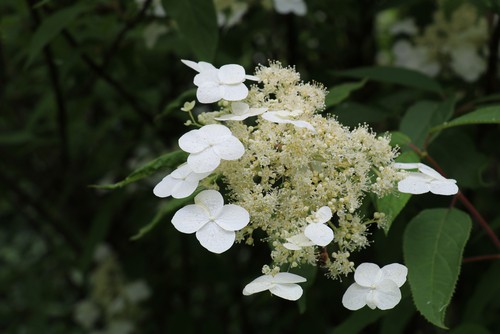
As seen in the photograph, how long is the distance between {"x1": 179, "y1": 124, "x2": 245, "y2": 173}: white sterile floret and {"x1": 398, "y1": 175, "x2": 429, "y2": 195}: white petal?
29 centimetres

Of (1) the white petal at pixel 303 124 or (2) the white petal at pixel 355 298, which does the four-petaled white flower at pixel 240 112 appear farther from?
(2) the white petal at pixel 355 298

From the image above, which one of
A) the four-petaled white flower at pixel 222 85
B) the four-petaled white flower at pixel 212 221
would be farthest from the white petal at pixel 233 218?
the four-petaled white flower at pixel 222 85

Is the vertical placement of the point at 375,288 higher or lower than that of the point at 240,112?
lower

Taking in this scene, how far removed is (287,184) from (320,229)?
110 mm

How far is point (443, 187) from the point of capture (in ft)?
3.74

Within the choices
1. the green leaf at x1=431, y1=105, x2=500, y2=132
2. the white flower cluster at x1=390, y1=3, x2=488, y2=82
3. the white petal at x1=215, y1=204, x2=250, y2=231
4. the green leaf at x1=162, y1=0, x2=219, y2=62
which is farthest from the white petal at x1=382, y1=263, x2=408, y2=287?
the white flower cluster at x1=390, y1=3, x2=488, y2=82

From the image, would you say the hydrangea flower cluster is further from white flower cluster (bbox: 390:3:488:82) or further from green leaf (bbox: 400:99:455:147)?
white flower cluster (bbox: 390:3:488:82)

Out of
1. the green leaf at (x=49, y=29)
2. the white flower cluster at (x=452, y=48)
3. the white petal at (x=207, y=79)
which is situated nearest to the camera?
the white petal at (x=207, y=79)

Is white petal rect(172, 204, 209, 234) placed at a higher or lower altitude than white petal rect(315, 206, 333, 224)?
lower

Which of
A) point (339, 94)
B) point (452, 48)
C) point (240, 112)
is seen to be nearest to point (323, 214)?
point (240, 112)

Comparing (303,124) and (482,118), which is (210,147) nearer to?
(303,124)

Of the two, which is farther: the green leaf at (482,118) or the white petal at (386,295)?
the green leaf at (482,118)

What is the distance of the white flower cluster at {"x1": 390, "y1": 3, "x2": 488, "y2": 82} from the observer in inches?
85.2

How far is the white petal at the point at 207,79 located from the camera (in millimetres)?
1203
